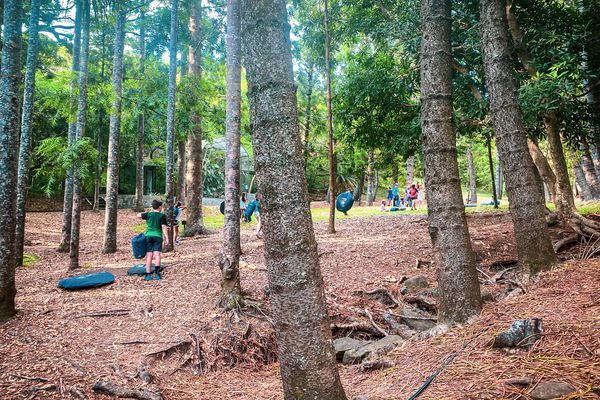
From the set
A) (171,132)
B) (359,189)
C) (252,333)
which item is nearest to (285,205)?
(252,333)

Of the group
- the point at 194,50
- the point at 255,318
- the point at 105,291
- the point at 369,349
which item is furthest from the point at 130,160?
the point at 369,349

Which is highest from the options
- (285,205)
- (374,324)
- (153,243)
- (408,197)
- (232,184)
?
(408,197)

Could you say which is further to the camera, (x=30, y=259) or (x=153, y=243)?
(x=30, y=259)

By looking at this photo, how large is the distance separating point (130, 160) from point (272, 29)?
27.5 meters

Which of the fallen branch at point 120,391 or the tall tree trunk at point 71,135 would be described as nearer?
the fallen branch at point 120,391

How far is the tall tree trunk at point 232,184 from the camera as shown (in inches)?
247

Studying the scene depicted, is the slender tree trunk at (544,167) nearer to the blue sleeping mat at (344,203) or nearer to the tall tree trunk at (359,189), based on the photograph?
the blue sleeping mat at (344,203)

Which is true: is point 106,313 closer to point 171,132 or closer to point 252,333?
point 252,333

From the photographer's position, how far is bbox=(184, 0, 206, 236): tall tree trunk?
46.6 feet

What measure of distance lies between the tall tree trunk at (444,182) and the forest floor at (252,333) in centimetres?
31

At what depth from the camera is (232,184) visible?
6.61m

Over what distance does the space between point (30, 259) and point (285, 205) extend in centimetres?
1131

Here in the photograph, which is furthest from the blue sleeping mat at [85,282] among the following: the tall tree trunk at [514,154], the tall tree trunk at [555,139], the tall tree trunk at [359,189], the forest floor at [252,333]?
the tall tree trunk at [359,189]

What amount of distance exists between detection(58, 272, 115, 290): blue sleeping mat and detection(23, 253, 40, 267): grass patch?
11.2 ft
